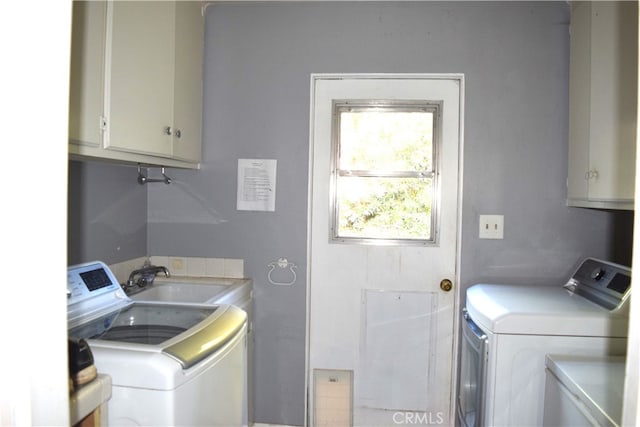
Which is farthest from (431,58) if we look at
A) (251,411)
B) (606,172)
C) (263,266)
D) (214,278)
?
(251,411)

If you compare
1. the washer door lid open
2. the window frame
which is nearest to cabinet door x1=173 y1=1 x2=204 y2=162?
the window frame

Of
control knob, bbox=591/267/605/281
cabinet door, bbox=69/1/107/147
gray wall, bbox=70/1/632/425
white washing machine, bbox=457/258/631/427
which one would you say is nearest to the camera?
cabinet door, bbox=69/1/107/147

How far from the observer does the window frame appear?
2.14 m

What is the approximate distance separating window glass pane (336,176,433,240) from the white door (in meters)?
0.04

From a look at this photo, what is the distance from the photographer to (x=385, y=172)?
2170mm

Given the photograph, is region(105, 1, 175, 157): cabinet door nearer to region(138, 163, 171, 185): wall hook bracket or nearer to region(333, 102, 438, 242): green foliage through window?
region(138, 163, 171, 185): wall hook bracket

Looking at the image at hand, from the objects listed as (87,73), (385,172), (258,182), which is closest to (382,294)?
(385,172)

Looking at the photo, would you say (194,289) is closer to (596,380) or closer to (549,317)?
(549,317)

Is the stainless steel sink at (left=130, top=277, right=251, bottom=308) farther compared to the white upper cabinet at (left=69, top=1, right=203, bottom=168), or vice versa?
the stainless steel sink at (left=130, top=277, right=251, bottom=308)

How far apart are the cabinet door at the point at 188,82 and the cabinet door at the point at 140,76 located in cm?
7

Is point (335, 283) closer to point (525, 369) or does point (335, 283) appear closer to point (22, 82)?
point (525, 369)

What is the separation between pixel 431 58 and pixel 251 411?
2.20 metres

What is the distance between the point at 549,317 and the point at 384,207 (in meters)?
0.95

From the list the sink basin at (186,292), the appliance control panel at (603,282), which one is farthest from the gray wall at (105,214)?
the appliance control panel at (603,282)
